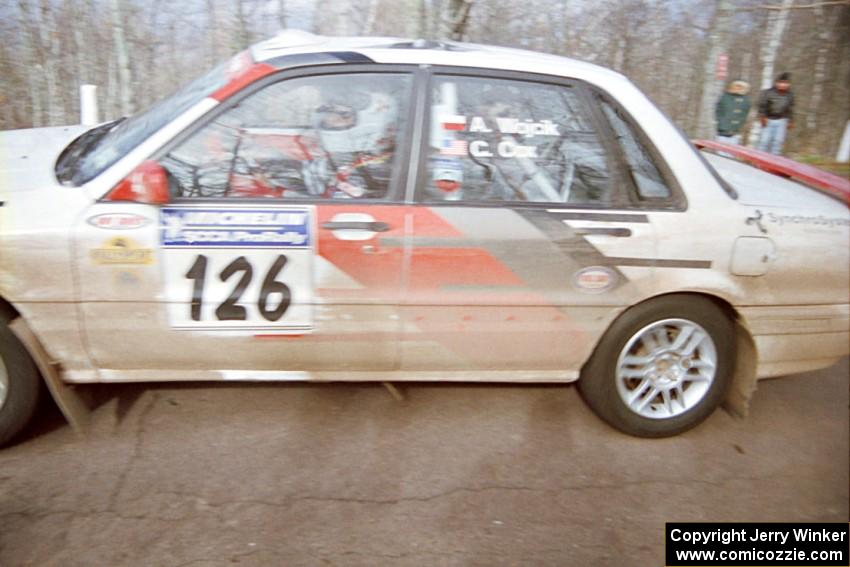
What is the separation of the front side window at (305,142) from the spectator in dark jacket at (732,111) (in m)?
8.44

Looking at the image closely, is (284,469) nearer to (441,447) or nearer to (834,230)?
(441,447)

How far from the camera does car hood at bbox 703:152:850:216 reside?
3.23m

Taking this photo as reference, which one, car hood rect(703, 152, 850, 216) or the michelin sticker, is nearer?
the michelin sticker

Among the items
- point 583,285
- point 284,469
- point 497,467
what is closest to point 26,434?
point 284,469

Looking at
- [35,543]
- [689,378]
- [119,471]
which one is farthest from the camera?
[689,378]

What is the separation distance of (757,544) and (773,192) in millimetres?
1736

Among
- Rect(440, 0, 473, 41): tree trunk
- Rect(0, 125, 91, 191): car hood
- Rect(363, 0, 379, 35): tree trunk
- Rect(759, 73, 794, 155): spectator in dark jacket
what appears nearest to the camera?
Rect(0, 125, 91, 191): car hood

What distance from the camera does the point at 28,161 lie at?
3.13 meters

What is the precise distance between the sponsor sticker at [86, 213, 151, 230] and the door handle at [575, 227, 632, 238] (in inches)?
75.1

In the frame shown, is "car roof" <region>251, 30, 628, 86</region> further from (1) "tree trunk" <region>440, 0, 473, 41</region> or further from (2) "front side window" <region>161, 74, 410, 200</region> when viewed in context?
(1) "tree trunk" <region>440, 0, 473, 41</region>

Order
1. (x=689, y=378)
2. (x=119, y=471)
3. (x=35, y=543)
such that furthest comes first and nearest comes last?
(x=689, y=378), (x=119, y=471), (x=35, y=543)

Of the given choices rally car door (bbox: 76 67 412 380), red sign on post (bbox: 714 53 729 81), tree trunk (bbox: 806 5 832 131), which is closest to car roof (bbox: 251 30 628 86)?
rally car door (bbox: 76 67 412 380)

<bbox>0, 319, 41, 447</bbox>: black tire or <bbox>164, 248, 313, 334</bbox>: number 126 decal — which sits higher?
<bbox>164, 248, 313, 334</bbox>: number 126 decal

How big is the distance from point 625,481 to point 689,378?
27.2 inches
